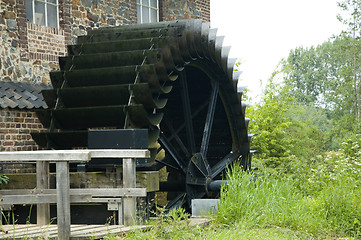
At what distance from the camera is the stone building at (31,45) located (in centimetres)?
877

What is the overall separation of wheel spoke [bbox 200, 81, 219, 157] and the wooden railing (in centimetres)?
362

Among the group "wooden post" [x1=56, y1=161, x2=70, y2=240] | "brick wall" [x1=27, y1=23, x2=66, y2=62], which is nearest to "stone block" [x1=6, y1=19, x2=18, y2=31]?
"brick wall" [x1=27, y1=23, x2=66, y2=62]

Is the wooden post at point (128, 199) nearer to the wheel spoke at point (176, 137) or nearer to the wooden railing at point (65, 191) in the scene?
the wooden railing at point (65, 191)

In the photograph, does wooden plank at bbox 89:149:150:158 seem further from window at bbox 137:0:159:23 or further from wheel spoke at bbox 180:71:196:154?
window at bbox 137:0:159:23

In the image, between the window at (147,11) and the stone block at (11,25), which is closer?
the stone block at (11,25)

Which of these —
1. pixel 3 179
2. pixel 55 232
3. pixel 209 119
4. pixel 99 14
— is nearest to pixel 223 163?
pixel 209 119

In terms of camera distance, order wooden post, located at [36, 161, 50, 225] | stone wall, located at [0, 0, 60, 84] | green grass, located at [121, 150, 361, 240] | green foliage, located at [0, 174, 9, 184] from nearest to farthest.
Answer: wooden post, located at [36, 161, 50, 225] → green grass, located at [121, 150, 361, 240] → green foliage, located at [0, 174, 9, 184] → stone wall, located at [0, 0, 60, 84]

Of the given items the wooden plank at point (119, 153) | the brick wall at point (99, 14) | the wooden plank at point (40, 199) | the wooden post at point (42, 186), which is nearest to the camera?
the wooden plank at point (40, 199)

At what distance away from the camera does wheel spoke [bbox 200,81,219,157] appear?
9.67 metres

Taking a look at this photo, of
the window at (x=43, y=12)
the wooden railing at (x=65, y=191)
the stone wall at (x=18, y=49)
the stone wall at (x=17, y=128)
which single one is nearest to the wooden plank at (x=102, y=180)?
the wooden railing at (x=65, y=191)

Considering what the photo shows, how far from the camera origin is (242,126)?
10648 mm

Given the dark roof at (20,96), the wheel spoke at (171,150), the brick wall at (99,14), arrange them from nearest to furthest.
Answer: the dark roof at (20,96) → the wheel spoke at (171,150) → the brick wall at (99,14)

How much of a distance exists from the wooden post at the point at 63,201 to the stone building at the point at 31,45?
3496mm

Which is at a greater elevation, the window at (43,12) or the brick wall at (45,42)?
the window at (43,12)
